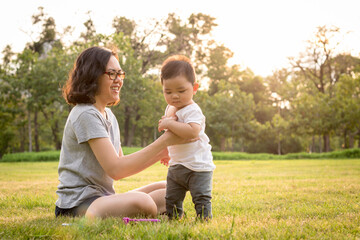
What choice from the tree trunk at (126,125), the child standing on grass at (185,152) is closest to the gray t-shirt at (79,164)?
the child standing on grass at (185,152)

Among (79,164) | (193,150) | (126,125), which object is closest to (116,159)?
(79,164)

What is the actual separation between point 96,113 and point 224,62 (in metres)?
32.6

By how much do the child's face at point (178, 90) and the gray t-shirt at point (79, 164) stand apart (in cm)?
64

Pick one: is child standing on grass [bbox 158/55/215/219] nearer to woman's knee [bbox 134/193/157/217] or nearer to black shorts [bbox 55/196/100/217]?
woman's knee [bbox 134/193/157/217]

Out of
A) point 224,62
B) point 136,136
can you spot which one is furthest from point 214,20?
point 136,136

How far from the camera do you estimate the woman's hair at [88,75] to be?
301 cm

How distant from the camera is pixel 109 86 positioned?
3.13 m

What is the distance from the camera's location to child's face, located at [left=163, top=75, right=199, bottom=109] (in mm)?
3137

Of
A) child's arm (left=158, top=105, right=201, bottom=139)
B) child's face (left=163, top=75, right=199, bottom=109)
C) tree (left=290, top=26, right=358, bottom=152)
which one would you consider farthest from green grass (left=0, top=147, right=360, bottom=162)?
child's arm (left=158, top=105, right=201, bottom=139)

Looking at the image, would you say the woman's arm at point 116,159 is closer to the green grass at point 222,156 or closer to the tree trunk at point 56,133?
the green grass at point 222,156

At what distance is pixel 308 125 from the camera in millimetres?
27344

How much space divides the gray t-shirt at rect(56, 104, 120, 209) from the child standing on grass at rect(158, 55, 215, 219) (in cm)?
62

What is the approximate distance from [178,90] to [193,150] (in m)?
0.57

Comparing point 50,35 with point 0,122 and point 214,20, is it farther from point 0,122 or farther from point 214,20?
point 214,20
